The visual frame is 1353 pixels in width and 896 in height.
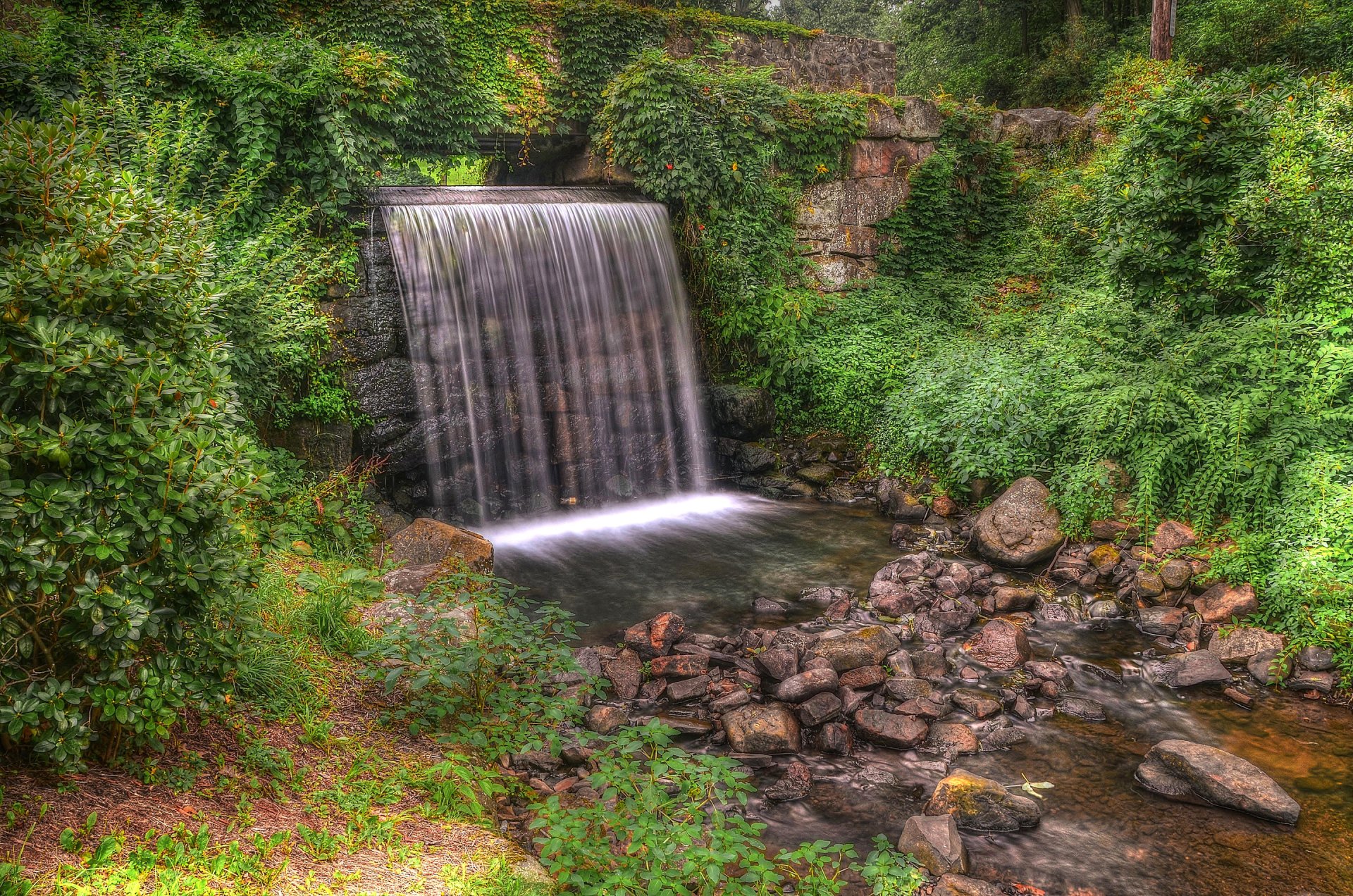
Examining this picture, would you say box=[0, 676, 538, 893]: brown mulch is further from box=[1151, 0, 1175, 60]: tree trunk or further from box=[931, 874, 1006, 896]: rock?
box=[1151, 0, 1175, 60]: tree trunk

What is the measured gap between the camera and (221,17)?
992cm

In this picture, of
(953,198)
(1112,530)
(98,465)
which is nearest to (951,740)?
(1112,530)

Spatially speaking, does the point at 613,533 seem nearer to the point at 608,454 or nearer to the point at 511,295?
the point at 608,454

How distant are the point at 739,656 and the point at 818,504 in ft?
15.3

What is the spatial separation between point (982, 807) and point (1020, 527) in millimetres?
4175

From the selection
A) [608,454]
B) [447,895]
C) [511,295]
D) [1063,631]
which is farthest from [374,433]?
[1063,631]

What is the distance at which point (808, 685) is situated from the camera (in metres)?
5.56

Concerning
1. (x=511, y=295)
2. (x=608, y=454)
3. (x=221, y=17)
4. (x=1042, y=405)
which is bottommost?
(x=608, y=454)

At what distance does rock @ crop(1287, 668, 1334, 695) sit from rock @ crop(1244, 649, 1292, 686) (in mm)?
53

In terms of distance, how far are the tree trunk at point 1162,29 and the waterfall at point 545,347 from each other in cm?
1085

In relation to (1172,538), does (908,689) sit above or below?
below

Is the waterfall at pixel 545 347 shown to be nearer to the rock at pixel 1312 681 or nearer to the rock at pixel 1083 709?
the rock at pixel 1083 709

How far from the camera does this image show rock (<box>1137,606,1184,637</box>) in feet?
21.9

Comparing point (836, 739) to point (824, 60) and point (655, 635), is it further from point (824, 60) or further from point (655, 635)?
point (824, 60)
